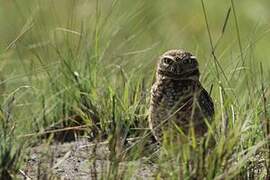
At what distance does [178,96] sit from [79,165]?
2.10 feet

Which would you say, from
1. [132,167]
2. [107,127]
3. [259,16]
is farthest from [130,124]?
[259,16]

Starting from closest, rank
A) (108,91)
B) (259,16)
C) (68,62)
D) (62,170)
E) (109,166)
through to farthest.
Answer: (109,166)
(62,170)
(108,91)
(68,62)
(259,16)

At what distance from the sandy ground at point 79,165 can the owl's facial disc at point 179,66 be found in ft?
1.84

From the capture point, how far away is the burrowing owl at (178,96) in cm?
553

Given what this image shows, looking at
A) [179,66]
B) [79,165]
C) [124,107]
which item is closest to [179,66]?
[179,66]

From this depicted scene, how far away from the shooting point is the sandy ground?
15.7 feet

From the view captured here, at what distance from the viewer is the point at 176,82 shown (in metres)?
5.73

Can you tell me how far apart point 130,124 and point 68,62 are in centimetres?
78

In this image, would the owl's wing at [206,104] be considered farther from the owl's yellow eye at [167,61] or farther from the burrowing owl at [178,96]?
the owl's yellow eye at [167,61]

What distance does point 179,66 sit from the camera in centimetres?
571

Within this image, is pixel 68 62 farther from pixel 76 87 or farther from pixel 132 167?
pixel 132 167

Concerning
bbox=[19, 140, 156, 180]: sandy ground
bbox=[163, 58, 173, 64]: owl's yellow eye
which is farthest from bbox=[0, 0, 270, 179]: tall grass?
bbox=[163, 58, 173, 64]: owl's yellow eye

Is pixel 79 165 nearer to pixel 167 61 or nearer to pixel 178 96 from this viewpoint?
pixel 178 96

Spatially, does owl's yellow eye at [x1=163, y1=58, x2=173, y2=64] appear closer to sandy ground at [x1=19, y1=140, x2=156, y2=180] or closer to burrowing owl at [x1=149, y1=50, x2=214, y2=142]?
burrowing owl at [x1=149, y1=50, x2=214, y2=142]
